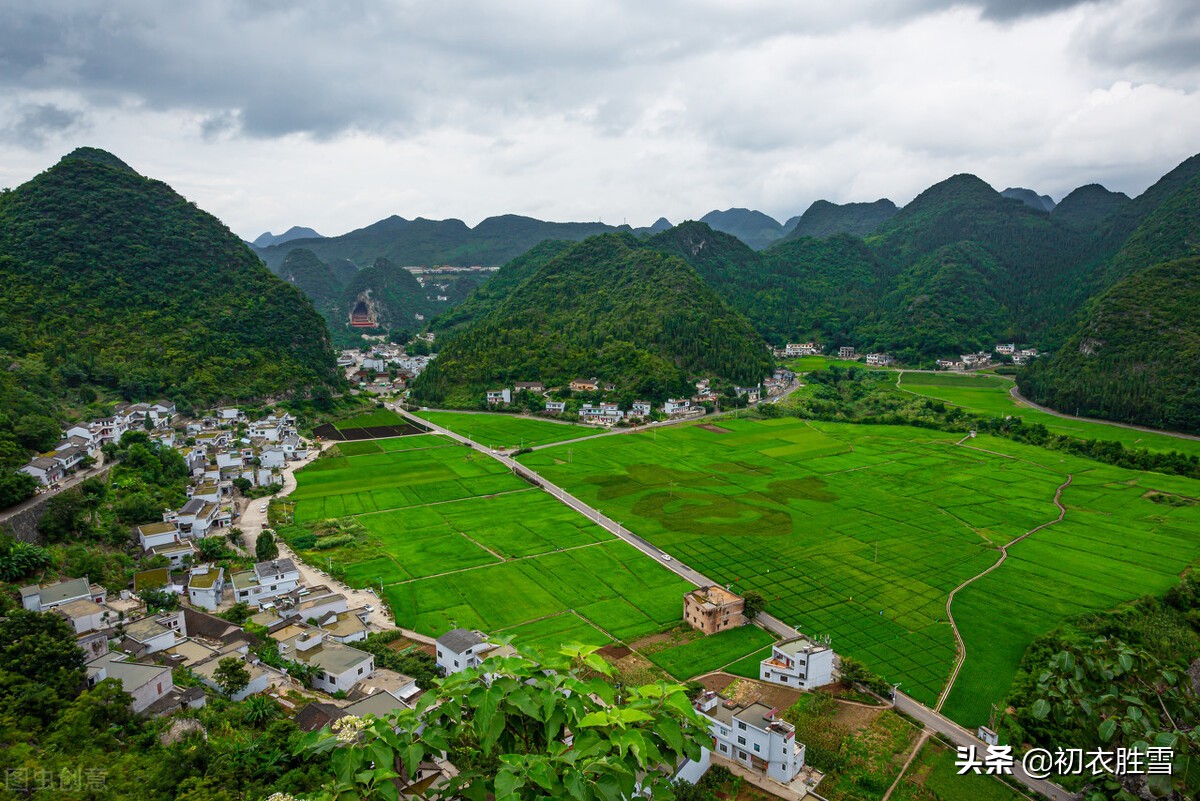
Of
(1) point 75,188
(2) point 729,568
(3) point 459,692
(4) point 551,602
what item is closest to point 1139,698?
(2) point 729,568

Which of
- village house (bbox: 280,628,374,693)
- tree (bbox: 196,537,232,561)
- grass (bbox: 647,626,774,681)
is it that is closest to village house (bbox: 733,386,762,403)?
grass (bbox: 647,626,774,681)

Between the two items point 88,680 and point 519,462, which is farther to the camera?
point 519,462

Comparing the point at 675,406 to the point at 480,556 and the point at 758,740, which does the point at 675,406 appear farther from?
the point at 758,740

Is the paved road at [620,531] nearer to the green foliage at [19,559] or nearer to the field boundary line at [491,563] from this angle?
the field boundary line at [491,563]

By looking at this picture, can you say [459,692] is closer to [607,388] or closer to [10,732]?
[10,732]

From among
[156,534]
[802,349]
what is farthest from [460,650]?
[802,349]

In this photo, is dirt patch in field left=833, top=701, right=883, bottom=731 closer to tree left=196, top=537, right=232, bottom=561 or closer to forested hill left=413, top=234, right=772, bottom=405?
tree left=196, top=537, right=232, bottom=561
